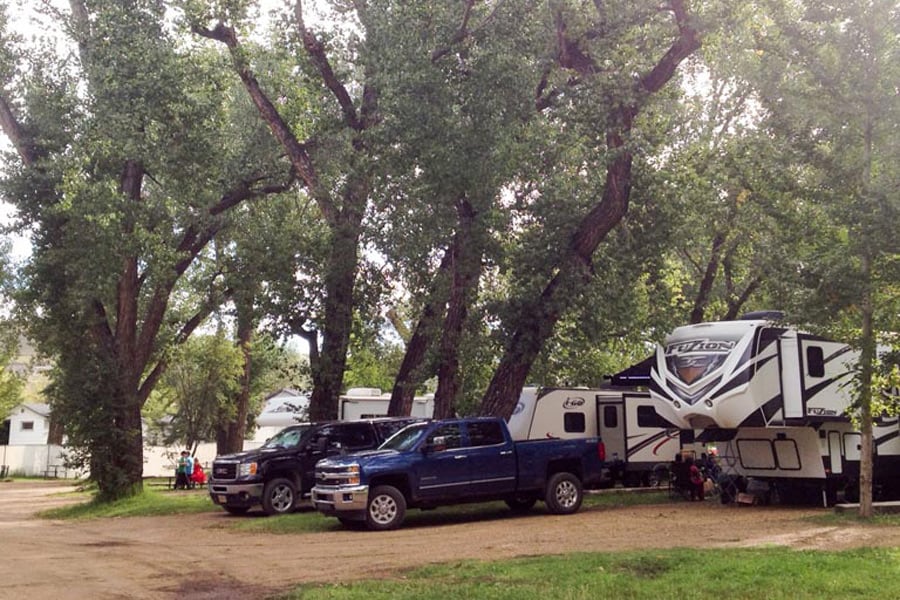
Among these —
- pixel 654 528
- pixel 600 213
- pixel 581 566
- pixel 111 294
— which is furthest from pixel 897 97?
pixel 111 294

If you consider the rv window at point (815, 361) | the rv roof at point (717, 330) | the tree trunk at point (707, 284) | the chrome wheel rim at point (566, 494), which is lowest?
the chrome wheel rim at point (566, 494)

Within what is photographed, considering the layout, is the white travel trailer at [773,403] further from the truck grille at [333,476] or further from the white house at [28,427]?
the white house at [28,427]

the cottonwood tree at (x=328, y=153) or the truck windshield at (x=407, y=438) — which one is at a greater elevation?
the cottonwood tree at (x=328, y=153)

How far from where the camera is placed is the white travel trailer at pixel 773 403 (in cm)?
1634

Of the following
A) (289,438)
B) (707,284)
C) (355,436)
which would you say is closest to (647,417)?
(707,284)

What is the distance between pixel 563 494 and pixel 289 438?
569 centimetres

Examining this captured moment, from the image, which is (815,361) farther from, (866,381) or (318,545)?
(318,545)

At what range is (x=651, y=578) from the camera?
9516mm

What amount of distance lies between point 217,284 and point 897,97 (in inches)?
695

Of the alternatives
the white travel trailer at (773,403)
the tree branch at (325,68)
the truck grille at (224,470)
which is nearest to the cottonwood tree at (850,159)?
the white travel trailer at (773,403)

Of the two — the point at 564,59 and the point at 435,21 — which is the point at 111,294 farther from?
the point at 564,59

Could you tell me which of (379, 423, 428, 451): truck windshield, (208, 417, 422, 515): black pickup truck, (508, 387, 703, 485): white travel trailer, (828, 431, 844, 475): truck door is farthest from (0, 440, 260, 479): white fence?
(828, 431, 844, 475): truck door

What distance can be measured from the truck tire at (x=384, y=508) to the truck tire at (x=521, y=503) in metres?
2.49

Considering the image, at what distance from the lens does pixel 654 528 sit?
14.2 metres
